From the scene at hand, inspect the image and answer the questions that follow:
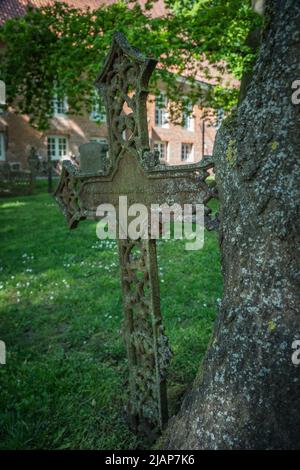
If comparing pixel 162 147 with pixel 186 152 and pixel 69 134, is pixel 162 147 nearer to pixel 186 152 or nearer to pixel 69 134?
pixel 186 152

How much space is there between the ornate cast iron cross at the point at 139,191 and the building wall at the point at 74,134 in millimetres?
18003

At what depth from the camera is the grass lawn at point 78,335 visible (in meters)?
3.01

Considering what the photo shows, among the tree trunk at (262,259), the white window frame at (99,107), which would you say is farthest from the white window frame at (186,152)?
the tree trunk at (262,259)

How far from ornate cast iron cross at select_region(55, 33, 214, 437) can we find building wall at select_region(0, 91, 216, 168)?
59.1 feet

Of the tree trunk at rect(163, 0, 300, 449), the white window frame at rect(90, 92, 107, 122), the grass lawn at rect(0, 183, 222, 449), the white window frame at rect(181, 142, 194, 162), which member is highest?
the white window frame at rect(181, 142, 194, 162)

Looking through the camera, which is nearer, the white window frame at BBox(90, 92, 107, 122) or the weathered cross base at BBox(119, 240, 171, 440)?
the weathered cross base at BBox(119, 240, 171, 440)

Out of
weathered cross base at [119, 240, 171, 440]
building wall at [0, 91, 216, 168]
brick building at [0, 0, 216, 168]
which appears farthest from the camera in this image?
building wall at [0, 91, 216, 168]

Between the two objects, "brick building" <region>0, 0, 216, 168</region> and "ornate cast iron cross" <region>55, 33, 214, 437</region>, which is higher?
"brick building" <region>0, 0, 216, 168</region>

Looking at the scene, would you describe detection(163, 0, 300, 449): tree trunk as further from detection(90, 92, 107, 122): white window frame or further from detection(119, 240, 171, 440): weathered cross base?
detection(90, 92, 107, 122): white window frame

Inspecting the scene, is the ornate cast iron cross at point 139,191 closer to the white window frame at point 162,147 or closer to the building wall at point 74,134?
the building wall at point 74,134

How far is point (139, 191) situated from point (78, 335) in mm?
2498

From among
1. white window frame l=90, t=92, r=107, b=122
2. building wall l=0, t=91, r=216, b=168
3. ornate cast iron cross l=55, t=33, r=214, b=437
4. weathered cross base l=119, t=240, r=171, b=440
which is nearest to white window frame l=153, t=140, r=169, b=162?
building wall l=0, t=91, r=216, b=168

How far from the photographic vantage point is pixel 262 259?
5.94 feet

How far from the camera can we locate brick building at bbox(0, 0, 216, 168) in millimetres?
24641
